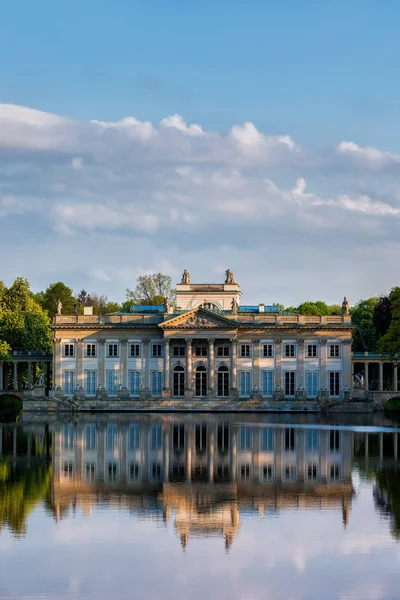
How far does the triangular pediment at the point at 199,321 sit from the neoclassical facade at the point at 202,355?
0.09 meters

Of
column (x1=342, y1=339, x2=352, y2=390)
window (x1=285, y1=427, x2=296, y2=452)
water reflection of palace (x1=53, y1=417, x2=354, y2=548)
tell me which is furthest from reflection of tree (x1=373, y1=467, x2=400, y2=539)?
column (x1=342, y1=339, x2=352, y2=390)

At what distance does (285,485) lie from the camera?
1315 inches

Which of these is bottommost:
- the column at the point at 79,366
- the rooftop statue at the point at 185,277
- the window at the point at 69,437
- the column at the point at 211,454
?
the column at the point at 211,454

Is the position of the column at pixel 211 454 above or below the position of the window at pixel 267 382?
below

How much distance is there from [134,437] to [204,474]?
68.5 feet

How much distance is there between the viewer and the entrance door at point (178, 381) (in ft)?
330

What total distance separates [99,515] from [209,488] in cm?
612

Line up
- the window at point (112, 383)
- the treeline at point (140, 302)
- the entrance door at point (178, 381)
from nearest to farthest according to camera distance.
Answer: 1. the treeline at point (140, 302)
2. the entrance door at point (178, 381)
3. the window at point (112, 383)

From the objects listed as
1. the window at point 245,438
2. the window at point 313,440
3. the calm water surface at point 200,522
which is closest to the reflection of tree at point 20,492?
the calm water surface at point 200,522

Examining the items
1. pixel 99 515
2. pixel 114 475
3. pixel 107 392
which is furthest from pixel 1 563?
pixel 107 392

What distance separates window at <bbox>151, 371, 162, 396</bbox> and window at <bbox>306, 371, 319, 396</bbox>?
13776 mm

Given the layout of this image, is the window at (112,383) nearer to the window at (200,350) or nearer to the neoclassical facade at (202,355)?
the neoclassical facade at (202,355)

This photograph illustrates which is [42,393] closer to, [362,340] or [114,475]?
[362,340]

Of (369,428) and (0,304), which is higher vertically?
(0,304)
